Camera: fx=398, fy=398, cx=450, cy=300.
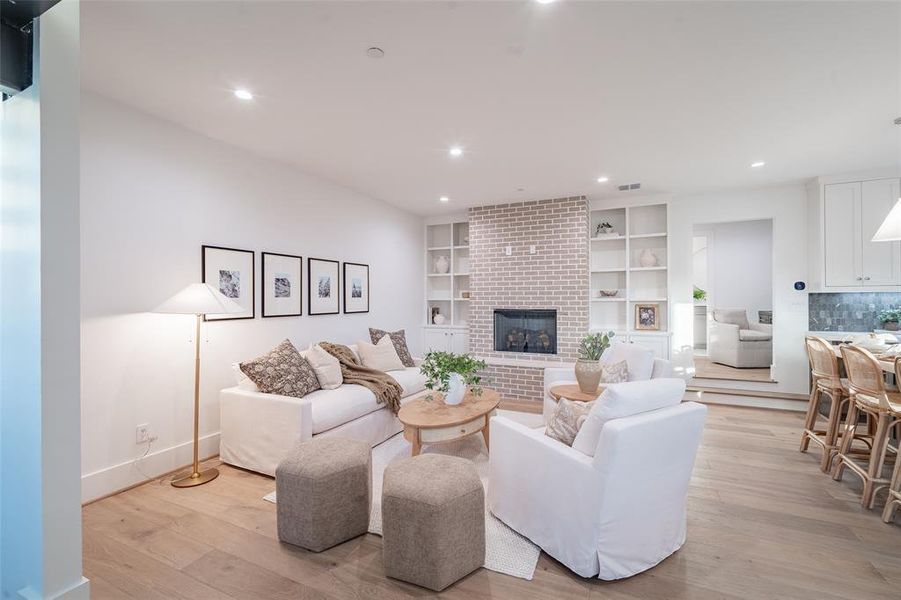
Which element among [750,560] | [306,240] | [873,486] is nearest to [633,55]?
[750,560]

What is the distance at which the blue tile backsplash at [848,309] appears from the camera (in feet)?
14.8

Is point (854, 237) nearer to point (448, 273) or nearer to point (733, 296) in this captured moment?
point (733, 296)

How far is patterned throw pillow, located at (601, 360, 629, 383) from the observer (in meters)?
3.72

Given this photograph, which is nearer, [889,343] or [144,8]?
[144,8]

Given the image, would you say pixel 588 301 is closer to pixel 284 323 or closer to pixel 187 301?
pixel 284 323

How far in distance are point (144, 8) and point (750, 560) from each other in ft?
13.0

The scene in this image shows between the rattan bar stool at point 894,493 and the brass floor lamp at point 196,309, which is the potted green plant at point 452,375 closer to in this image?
the brass floor lamp at point 196,309

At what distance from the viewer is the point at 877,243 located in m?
4.25

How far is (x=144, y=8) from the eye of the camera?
1.81m

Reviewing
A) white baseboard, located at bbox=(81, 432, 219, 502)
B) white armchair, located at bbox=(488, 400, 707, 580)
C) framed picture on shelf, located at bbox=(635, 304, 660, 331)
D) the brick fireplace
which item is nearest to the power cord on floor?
white baseboard, located at bbox=(81, 432, 219, 502)

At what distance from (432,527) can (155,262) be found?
274 centimetres

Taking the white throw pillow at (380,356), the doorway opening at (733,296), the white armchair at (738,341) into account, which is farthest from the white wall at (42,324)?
the white armchair at (738,341)

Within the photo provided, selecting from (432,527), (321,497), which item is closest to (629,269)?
(432,527)

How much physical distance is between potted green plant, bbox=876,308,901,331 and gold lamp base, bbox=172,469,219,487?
22.3ft
